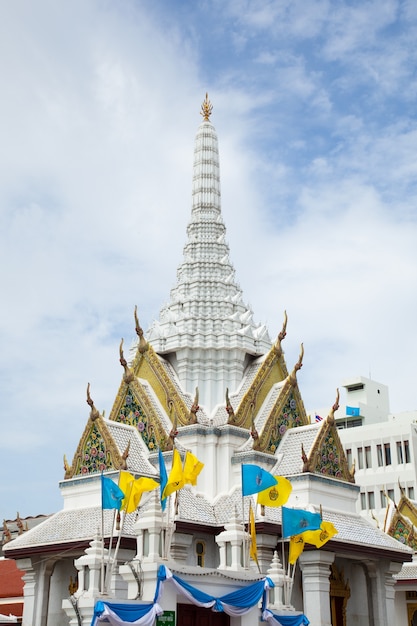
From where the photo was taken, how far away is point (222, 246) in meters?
33.1

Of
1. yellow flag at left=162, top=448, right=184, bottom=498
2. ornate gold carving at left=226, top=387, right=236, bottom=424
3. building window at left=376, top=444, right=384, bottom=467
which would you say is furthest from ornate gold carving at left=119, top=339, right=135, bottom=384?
building window at left=376, top=444, right=384, bottom=467

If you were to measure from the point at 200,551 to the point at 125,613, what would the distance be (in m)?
7.72

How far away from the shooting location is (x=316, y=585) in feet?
77.3

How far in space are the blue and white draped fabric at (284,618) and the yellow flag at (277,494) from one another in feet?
8.44

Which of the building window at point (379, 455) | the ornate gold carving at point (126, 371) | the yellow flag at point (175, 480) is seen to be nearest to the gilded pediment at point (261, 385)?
the ornate gold carving at point (126, 371)

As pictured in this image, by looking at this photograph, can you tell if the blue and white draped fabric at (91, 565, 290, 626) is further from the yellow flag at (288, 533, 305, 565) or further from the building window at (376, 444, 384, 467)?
the building window at (376, 444, 384, 467)

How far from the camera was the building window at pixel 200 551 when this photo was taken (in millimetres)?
24656

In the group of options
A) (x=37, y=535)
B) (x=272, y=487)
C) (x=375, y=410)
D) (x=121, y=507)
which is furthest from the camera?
(x=375, y=410)

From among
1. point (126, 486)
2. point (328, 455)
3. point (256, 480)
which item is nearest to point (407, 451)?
point (328, 455)

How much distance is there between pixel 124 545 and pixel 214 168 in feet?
55.5

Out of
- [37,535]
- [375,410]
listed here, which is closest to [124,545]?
[37,535]

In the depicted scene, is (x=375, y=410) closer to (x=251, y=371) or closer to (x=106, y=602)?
(x=251, y=371)

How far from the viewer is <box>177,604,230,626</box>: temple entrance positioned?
749 inches

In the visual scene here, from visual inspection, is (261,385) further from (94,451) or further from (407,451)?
(407,451)
